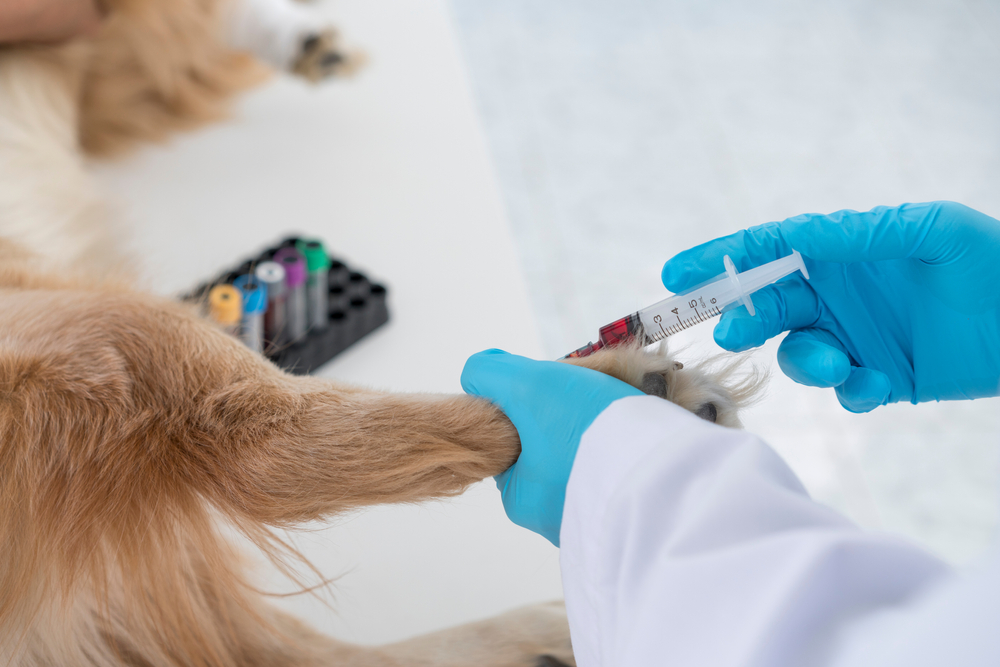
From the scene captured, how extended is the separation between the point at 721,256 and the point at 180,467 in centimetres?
55

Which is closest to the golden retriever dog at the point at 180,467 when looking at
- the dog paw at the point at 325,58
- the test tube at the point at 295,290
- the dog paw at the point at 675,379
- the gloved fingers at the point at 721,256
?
the dog paw at the point at 675,379

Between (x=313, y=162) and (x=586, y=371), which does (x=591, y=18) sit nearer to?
(x=313, y=162)

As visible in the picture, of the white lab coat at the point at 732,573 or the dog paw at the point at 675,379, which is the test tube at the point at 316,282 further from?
the white lab coat at the point at 732,573

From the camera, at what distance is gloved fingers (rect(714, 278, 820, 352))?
2.40ft

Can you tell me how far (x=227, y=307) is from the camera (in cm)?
89

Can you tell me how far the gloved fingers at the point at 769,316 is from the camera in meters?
0.73

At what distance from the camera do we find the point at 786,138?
7.07ft

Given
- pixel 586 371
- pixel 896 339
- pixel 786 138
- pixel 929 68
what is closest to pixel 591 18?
pixel 786 138

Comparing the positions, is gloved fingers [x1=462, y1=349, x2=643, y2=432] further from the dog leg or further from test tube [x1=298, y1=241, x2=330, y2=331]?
the dog leg

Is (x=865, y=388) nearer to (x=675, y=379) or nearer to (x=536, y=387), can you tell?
(x=675, y=379)

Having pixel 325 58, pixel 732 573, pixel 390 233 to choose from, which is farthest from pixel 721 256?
pixel 325 58

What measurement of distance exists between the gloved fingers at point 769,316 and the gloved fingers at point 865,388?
75 millimetres

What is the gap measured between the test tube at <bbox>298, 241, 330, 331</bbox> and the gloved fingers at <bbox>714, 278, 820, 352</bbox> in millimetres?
550

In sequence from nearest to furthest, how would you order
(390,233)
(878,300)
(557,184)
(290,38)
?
(878,300), (390,233), (290,38), (557,184)
